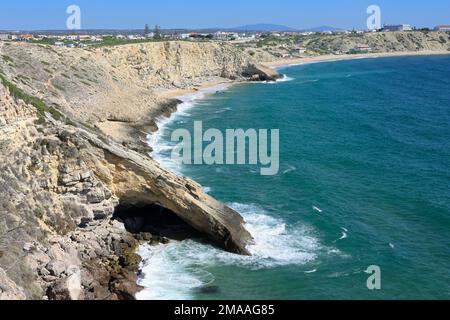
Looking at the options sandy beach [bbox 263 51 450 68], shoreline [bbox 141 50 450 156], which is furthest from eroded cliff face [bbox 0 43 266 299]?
sandy beach [bbox 263 51 450 68]

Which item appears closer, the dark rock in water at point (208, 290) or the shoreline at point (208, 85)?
the dark rock in water at point (208, 290)

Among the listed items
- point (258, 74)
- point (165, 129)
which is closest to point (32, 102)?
point (165, 129)

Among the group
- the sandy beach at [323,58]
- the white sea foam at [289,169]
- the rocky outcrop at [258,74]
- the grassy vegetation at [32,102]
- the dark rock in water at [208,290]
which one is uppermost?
the sandy beach at [323,58]

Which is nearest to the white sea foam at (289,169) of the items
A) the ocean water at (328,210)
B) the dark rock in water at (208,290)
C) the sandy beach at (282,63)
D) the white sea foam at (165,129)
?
the ocean water at (328,210)

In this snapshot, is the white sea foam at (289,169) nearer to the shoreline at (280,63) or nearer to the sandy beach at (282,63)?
the shoreline at (280,63)
